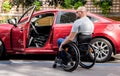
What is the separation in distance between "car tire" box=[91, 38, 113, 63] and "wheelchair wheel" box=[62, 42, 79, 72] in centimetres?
129

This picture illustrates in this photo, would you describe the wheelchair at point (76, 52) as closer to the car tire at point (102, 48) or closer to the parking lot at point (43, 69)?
the parking lot at point (43, 69)

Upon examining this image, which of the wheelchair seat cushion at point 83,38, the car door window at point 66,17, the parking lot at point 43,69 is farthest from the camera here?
the car door window at point 66,17

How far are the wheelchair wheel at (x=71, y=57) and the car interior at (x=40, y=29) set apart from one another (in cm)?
152

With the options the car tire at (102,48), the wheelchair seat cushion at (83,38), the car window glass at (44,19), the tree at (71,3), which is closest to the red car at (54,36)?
the car tire at (102,48)

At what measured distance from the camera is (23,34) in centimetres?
977

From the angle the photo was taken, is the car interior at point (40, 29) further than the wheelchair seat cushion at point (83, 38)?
Yes

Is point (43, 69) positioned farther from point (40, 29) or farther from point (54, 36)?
point (40, 29)

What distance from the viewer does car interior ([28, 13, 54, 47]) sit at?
10.4m

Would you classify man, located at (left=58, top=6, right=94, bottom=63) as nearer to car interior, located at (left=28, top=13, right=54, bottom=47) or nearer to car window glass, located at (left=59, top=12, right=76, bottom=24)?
car window glass, located at (left=59, top=12, right=76, bottom=24)

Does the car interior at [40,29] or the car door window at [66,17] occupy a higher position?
the car door window at [66,17]

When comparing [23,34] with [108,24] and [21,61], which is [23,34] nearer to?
[21,61]

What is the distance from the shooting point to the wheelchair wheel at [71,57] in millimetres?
8688

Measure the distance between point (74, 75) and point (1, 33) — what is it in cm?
270

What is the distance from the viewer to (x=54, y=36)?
996cm
